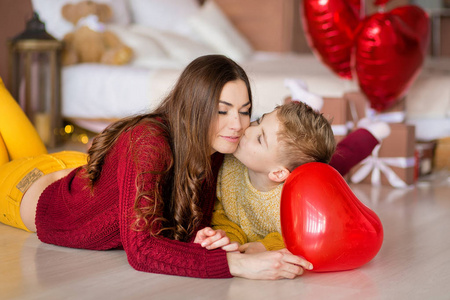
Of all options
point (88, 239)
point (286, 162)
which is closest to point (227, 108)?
point (286, 162)

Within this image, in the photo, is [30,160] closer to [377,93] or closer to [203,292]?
[203,292]

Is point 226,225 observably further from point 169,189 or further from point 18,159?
point 18,159

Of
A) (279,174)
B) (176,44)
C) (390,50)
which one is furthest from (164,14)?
(279,174)

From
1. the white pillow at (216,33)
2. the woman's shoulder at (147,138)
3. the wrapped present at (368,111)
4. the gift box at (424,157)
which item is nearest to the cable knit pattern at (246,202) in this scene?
the woman's shoulder at (147,138)

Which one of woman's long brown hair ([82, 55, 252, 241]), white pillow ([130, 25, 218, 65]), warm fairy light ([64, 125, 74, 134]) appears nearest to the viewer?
woman's long brown hair ([82, 55, 252, 241])

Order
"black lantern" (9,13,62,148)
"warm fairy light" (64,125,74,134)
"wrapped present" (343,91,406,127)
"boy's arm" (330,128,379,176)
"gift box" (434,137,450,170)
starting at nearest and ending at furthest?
"boy's arm" (330,128,379,176), "wrapped present" (343,91,406,127), "gift box" (434,137,450,170), "black lantern" (9,13,62,148), "warm fairy light" (64,125,74,134)

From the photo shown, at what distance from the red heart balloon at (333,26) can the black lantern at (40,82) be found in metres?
1.40

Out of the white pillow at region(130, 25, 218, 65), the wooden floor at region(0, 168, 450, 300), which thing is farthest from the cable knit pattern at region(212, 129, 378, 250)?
the white pillow at region(130, 25, 218, 65)

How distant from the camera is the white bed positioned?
117 inches

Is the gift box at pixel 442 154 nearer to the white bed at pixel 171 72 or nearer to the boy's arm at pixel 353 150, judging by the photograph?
the white bed at pixel 171 72

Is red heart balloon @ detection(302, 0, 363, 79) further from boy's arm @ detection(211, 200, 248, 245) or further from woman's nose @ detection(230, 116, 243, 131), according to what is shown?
woman's nose @ detection(230, 116, 243, 131)

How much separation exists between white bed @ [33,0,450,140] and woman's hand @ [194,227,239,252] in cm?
145

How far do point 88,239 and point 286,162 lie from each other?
54cm

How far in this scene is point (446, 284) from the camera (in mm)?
1406
